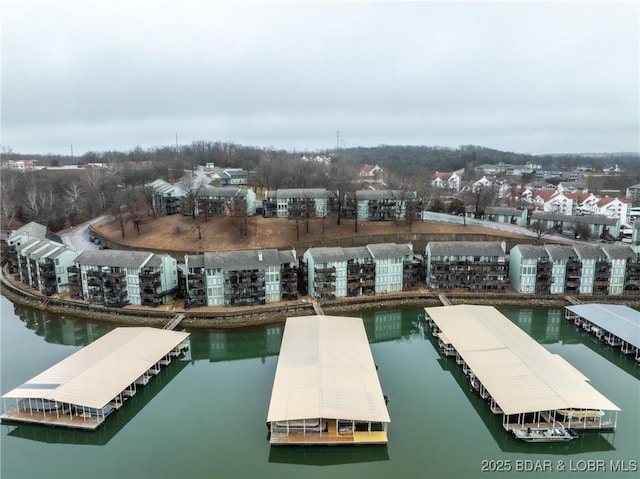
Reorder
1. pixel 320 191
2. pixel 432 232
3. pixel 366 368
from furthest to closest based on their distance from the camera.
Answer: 1. pixel 320 191
2. pixel 432 232
3. pixel 366 368

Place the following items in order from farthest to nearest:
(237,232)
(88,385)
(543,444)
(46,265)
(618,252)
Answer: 1. (237,232)
2. (618,252)
3. (46,265)
4. (88,385)
5. (543,444)

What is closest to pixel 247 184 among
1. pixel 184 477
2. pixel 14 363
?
pixel 14 363

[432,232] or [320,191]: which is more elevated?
[320,191]

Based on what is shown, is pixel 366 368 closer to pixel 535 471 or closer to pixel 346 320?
pixel 346 320

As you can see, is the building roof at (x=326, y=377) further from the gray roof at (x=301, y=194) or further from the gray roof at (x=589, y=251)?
the gray roof at (x=301, y=194)

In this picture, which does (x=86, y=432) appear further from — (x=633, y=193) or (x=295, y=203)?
(x=633, y=193)

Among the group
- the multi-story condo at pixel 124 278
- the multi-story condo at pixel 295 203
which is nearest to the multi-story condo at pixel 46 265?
the multi-story condo at pixel 124 278

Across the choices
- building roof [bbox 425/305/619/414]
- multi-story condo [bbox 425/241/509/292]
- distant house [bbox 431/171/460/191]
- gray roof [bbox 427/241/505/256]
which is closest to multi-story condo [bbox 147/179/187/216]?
gray roof [bbox 427/241/505/256]

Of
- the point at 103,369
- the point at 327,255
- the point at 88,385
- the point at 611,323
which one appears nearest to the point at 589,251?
the point at 611,323
